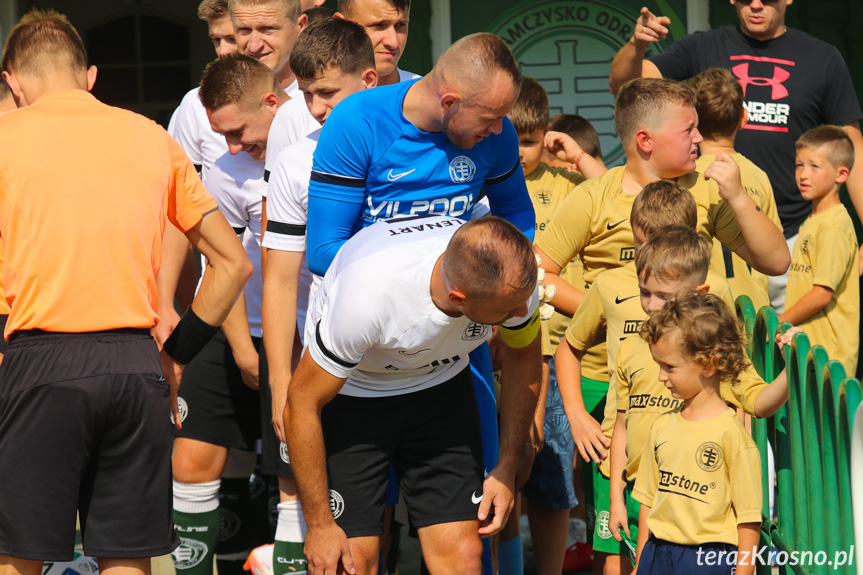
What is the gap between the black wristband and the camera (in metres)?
3.29

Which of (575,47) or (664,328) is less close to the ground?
(664,328)

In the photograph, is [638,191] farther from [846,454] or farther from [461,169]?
[846,454]

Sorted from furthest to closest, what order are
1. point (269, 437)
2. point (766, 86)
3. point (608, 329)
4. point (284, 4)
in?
point (766, 86) < point (284, 4) < point (269, 437) < point (608, 329)

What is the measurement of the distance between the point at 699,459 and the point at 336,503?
1.02 meters

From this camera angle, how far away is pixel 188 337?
3.32 m

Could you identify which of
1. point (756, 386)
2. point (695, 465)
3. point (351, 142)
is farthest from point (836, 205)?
point (351, 142)

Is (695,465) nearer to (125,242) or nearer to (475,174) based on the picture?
(475,174)

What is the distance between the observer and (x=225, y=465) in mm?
4145

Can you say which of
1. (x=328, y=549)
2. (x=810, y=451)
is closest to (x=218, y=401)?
(x=328, y=549)

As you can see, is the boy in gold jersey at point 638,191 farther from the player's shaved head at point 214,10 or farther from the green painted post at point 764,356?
the player's shaved head at point 214,10

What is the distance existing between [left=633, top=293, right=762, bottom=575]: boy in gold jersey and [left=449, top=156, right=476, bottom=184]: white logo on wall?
671mm

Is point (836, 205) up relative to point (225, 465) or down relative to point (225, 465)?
up

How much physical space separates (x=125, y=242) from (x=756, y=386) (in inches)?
73.4

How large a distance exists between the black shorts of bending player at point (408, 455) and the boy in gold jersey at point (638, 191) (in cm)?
91
